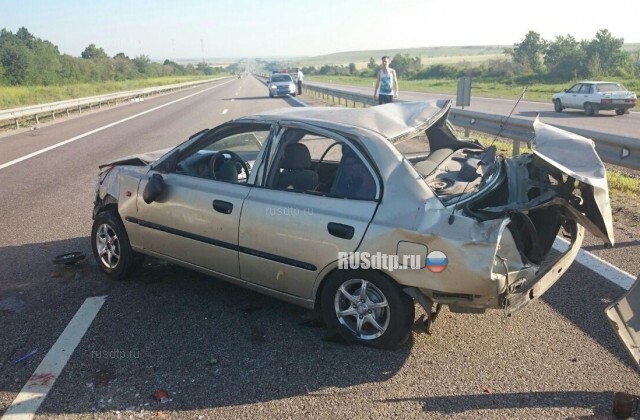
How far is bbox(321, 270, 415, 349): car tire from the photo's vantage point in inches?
136

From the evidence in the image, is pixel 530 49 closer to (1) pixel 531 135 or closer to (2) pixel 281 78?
(2) pixel 281 78

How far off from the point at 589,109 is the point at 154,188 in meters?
21.4

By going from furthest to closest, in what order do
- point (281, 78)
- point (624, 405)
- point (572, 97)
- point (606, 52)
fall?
point (606, 52) < point (281, 78) < point (572, 97) < point (624, 405)

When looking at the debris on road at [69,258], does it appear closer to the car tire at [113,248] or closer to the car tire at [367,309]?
the car tire at [113,248]

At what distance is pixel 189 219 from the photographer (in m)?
4.32

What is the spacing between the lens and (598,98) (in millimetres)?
21219

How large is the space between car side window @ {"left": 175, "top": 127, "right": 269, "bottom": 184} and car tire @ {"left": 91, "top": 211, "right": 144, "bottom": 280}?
852 millimetres

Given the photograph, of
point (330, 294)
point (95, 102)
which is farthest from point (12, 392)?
point (95, 102)

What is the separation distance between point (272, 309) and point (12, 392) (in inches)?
72.0

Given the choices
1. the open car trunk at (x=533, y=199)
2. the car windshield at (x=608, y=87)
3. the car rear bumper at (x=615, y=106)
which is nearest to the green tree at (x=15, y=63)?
the car windshield at (x=608, y=87)

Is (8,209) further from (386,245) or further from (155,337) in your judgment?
(386,245)

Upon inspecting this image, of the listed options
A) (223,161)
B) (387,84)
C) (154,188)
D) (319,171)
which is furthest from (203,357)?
(387,84)

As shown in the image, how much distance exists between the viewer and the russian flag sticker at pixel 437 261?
3207mm

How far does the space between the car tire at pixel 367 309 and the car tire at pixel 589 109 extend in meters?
21.3
